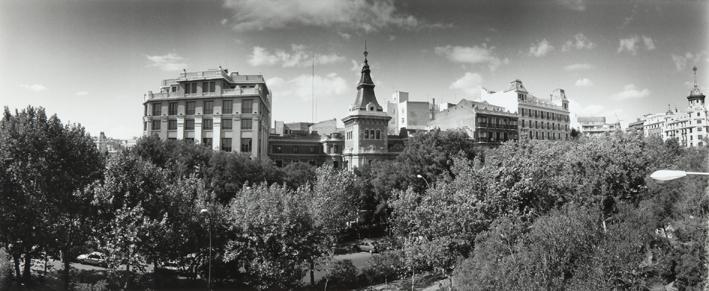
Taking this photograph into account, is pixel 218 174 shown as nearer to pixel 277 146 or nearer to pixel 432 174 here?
pixel 432 174

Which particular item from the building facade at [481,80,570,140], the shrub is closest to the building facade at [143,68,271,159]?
the shrub

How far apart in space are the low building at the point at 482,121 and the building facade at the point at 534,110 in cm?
245

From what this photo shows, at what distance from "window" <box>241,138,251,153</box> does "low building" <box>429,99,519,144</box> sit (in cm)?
3768

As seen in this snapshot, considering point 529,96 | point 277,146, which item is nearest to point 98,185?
point 277,146

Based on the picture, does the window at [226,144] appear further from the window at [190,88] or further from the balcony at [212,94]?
the window at [190,88]

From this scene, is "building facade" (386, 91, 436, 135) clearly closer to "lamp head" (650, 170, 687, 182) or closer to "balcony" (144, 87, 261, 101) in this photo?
"balcony" (144, 87, 261, 101)

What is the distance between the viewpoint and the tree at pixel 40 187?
80.3ft

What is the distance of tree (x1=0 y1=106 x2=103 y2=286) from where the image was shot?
2447 centimetres

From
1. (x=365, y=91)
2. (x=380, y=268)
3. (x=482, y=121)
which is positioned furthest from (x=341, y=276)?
(x=482, y=121)

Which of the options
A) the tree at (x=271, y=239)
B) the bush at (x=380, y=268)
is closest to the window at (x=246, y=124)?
the tree at (x=271, y=239)

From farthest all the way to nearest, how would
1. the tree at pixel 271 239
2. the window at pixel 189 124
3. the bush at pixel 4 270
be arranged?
the window at pixel 189 124 → the tree at pixel 271 239 → the bush at pixel 4 270

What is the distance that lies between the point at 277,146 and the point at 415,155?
3196 cm

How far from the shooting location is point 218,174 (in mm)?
45500

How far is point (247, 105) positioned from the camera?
60656 millimetres
